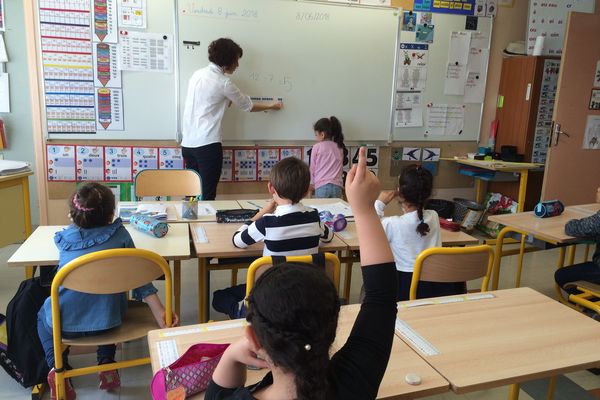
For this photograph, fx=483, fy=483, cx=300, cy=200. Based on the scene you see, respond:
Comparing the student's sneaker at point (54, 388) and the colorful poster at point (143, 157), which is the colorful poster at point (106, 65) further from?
the student's sneaker at point (54, 388)

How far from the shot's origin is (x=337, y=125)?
156 inches

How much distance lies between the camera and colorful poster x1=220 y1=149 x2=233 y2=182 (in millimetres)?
4328

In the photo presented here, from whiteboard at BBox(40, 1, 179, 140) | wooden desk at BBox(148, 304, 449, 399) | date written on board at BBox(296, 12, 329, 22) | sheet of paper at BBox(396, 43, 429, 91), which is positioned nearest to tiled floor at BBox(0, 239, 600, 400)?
wooden desk at BBox(148, 304, 449, 399)

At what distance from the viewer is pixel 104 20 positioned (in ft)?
12.3

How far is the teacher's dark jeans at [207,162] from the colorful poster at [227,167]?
30 cm

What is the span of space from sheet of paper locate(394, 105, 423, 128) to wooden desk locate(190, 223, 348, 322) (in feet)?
8.47

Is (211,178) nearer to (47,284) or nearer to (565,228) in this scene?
(47,284)

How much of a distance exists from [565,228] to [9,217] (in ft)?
11.0

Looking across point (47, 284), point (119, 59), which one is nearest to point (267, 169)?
point (119, 59)

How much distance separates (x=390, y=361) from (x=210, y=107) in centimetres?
297

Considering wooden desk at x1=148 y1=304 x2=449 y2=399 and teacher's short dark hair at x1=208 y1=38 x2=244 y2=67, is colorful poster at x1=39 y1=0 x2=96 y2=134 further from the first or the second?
wooden desk at x1=148 y1=304 x2=449 y2=399

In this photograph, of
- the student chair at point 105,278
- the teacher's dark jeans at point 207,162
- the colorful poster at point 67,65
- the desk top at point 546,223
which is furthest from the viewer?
the teacher's dark jeans at point 207,162

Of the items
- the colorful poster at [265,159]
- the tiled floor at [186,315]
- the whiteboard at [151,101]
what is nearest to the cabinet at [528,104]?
the tiled floor at [186,315]

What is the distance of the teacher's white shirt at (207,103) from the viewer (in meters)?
3.76
